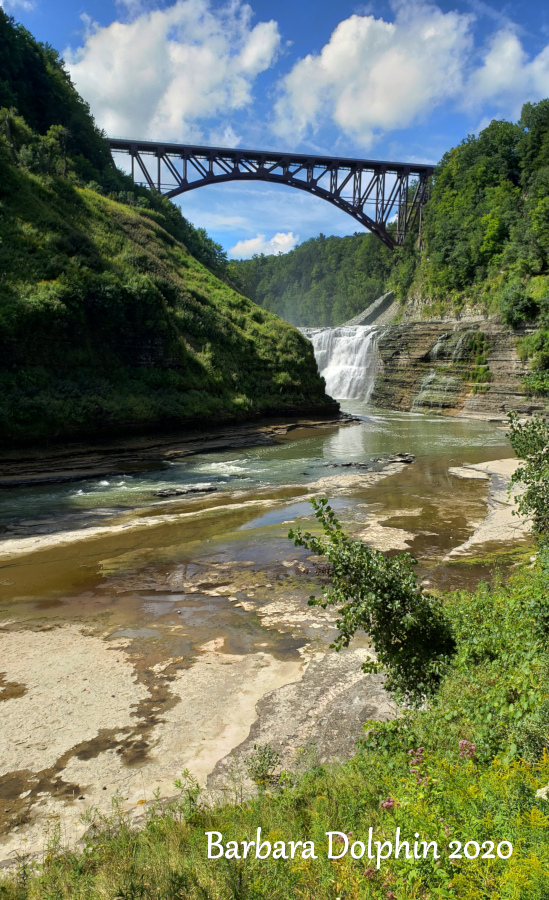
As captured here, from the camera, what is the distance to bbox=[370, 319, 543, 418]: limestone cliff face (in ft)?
117

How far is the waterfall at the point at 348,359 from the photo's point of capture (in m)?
48.2

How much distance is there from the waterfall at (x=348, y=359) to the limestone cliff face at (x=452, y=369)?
1.48 meters

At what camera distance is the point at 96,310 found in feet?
80.6

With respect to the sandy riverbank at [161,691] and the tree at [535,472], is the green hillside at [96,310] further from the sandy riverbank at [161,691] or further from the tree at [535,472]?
the tree at [535,472]

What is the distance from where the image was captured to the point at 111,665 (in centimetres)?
634

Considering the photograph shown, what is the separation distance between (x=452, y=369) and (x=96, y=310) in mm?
26115

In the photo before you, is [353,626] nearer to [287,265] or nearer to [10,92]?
[10,92]

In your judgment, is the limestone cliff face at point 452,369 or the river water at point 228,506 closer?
the river water at point 228,506

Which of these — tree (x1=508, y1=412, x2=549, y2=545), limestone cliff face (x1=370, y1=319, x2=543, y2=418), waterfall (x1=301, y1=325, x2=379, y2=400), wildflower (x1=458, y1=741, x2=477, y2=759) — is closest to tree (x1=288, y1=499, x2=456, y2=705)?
wildflower (x1=458, y1=741, x2=477, y2=759)

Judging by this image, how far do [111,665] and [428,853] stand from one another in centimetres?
455

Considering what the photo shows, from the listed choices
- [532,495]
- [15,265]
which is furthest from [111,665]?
[15,265]

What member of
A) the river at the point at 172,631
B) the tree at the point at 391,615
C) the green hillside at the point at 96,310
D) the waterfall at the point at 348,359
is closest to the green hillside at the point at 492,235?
the waterfall at the point at 348,359

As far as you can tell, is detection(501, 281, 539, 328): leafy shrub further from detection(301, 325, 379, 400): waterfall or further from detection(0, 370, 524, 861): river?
detection(0, 370, 524, 861): river

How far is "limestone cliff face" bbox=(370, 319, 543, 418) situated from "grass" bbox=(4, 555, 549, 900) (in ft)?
102
